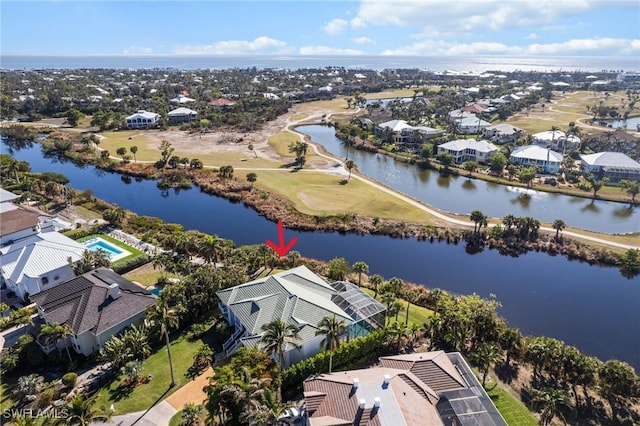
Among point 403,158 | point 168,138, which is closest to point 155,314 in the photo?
point 403,158

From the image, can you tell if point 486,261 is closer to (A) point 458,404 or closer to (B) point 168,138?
(A) point 458,404

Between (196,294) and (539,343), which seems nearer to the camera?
(539,343)

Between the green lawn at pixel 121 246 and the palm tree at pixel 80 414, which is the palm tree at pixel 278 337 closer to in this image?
the palm tree at pixel 80 414

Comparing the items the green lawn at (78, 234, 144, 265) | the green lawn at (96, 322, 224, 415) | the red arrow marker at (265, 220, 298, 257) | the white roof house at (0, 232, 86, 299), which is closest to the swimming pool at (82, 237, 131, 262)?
the green lawn at (78, 234, 144, 265)

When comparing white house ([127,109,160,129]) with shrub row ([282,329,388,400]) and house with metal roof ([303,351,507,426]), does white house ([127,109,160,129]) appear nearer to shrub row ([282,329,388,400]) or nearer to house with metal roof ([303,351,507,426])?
shrub row ([282,329,388,400])

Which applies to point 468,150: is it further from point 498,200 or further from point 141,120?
point 141,120
